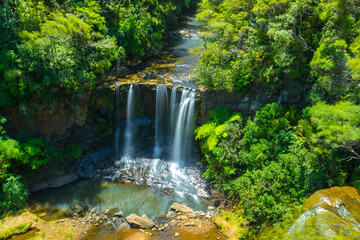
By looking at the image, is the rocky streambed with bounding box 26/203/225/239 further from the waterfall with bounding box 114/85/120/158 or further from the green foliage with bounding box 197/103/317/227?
the waterfall with bounding box 114/85/120/158

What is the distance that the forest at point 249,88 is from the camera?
8633 mm

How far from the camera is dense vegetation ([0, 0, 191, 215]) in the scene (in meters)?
10.5

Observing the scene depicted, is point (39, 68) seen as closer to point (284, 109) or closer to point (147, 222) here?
point (147, 222)

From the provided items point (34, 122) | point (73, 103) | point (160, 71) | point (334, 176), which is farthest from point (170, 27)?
point (334, 176)

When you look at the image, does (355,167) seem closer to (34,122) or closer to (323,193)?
(323,193)

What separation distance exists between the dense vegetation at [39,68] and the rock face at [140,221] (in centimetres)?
502

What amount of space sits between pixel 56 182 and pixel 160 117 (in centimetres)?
714

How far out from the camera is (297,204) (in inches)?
341

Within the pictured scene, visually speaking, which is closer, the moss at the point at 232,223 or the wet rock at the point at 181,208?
the moss at the point at 232,223

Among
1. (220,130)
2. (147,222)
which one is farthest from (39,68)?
(220,130)

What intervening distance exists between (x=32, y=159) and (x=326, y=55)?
1417 cm

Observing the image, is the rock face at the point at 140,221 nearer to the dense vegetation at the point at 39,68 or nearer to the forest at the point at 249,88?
the forest at the point at 249,88

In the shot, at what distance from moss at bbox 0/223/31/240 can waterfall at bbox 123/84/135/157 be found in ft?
21.6

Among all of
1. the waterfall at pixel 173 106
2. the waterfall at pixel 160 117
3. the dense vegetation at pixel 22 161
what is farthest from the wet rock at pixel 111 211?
the waterfall at pixel 173 106
